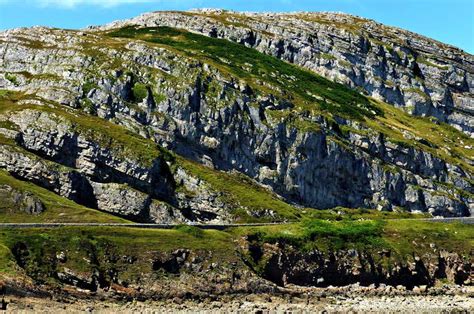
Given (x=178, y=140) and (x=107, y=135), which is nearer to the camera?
(x=107, y=135)

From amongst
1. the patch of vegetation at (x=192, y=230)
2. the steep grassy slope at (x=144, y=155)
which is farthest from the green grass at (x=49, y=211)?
the patch of vegetation at (x=192, y=230)

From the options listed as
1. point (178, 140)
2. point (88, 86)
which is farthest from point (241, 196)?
point (88, 86)

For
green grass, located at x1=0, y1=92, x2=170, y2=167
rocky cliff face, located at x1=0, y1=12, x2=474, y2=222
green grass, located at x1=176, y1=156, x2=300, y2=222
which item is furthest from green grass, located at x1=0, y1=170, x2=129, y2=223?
green grass, located at x1=176, y1=156, x2=300, y2=222

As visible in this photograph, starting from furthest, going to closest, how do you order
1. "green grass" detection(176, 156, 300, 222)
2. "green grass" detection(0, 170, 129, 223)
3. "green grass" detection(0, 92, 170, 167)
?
"green grass" detection(176, 156, 300, 222), "green grass" detection(0, 92, 170, 167), "green grass" detection(0, 170, 129, 223)

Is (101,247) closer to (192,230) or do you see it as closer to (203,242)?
(203,242)

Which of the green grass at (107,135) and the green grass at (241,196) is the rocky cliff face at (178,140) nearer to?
the green grass at (107,135)

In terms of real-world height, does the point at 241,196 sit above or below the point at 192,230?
above

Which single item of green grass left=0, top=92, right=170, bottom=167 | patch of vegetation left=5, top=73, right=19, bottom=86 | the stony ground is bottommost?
the stony ground

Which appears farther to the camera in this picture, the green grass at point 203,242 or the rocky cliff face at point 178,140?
the rocky cliff face at point 178,140

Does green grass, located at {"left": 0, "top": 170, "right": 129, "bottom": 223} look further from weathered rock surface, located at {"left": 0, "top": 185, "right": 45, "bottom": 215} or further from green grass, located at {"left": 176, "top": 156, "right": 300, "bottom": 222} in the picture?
green grass, located at {"left": 176, "top": 156, "right": 300, "bottom": 222}

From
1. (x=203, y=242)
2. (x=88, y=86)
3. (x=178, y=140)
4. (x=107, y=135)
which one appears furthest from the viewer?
(x=178, y=140)

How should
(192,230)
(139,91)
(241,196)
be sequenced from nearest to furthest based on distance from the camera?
(192,230) < (241,196) < (139,91)

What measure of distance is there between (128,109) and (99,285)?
7648cm

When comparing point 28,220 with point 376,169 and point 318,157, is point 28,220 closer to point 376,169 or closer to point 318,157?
point 318,157
